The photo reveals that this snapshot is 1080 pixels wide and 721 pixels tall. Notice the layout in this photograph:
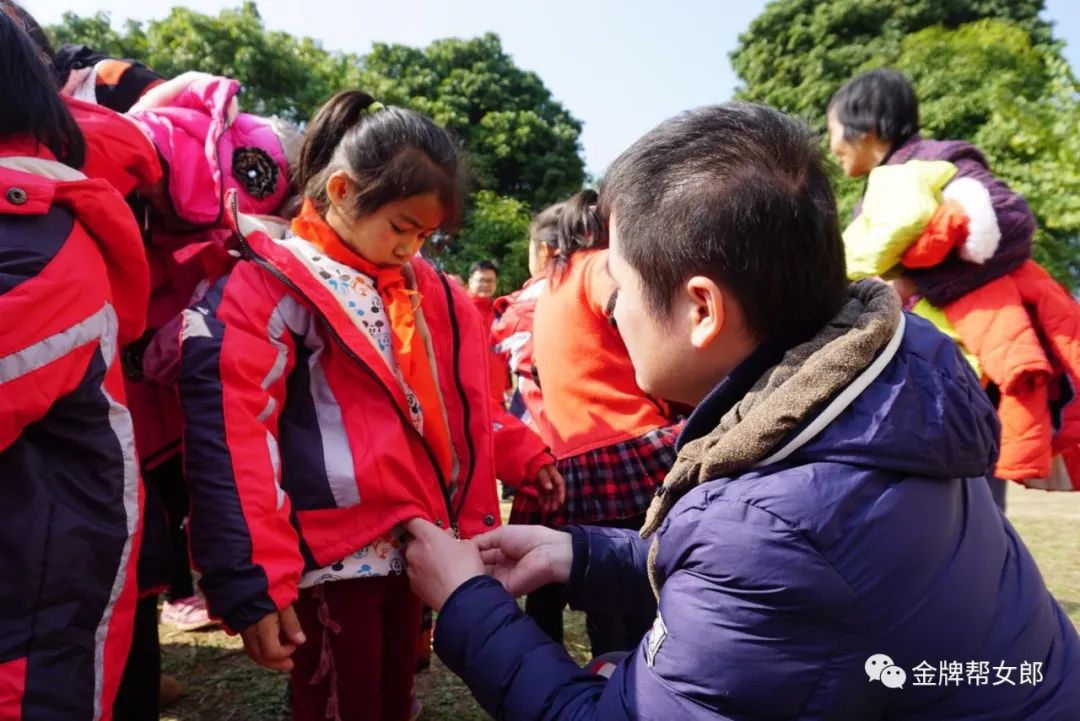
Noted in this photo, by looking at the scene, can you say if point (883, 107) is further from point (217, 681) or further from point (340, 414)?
point (217, 681)

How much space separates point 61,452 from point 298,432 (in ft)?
1.55

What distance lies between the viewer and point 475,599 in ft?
3.96

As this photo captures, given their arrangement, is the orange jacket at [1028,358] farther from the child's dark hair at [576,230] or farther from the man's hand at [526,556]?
the man's hand at [526,556]

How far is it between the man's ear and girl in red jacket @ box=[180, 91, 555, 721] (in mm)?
753

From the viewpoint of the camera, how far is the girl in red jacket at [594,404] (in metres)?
2.13

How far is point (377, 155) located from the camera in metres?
1.71

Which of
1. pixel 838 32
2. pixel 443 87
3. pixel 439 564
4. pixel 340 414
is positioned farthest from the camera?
pixel 443 87

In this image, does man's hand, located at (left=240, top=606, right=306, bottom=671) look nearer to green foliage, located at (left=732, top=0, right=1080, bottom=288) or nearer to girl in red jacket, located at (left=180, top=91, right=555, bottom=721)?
girl in red jacket, located at (left=180, top=91, right=555, bottom=721)

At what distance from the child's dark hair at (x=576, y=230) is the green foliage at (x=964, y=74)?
15.6 feet

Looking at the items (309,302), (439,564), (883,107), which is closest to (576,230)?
(309,302)

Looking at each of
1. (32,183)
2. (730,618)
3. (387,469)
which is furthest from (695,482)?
(32,183)

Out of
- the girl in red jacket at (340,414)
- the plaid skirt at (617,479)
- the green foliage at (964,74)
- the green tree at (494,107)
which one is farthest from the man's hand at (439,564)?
the green tree at (494,107)

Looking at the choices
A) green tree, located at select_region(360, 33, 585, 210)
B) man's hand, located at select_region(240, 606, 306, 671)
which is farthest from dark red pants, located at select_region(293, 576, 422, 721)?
green tree, located at select_region(360, 33, 585, 210)

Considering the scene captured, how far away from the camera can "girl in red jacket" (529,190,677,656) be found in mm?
2135
